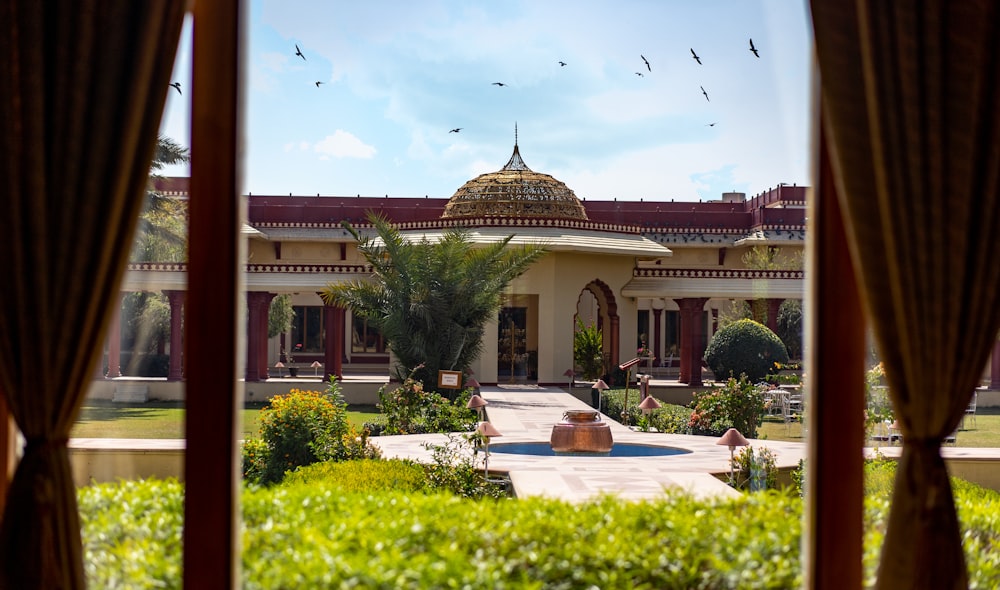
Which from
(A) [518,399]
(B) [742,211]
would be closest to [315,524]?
(A) [518,399]

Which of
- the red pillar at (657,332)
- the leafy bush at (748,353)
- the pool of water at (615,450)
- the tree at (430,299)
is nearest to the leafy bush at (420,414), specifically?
the pool of water at (615,450)

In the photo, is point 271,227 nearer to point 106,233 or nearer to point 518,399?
point 518,399

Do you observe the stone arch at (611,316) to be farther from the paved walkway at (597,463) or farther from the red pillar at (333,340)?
the paved walkway at (597,463)

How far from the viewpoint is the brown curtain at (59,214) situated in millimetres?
3158

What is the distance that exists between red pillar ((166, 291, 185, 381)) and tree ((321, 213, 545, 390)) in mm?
2846

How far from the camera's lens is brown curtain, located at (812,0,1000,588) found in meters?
3.16

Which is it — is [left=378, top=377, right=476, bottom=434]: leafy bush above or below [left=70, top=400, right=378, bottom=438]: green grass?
below

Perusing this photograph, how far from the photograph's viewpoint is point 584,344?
69.0ft

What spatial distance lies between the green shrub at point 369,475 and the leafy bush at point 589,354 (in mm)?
12418

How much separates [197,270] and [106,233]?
31 cm

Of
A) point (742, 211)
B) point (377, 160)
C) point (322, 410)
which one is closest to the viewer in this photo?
point (377, 160)

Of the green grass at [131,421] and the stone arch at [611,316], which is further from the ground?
the stone arch at [611,316]

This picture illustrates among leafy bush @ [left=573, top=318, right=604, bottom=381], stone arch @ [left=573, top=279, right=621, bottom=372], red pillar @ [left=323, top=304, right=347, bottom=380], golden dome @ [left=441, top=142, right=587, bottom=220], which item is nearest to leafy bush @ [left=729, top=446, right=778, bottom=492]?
leafy bush @ [left=573, top=318, right=604, bottom=381]

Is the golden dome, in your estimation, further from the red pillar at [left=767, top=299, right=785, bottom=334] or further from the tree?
the red pillar at [left=767, top=299, right=785, bottom=334]
